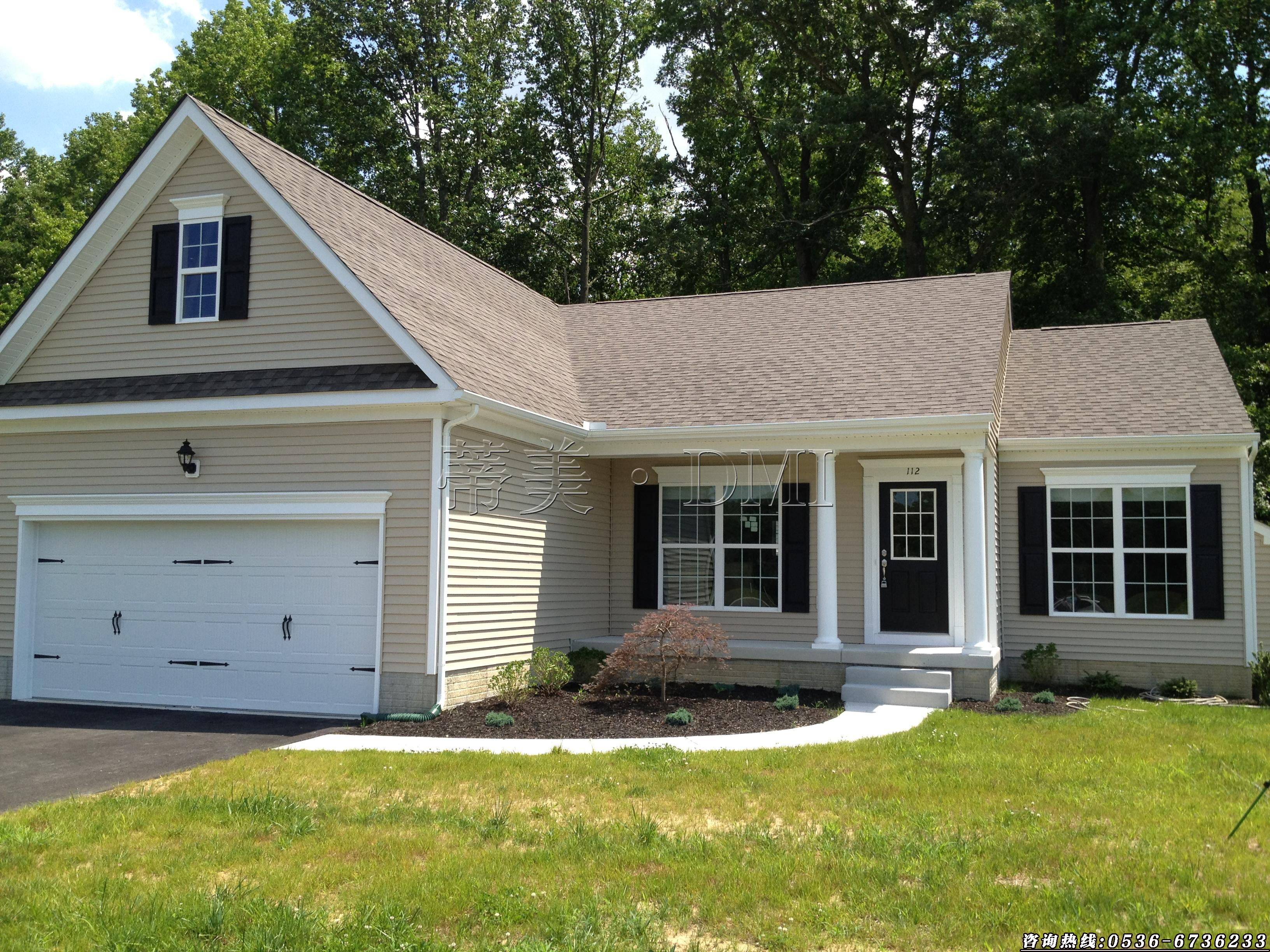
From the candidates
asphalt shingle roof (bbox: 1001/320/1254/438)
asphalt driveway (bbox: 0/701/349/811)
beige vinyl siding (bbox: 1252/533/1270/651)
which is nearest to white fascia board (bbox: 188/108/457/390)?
asphalt driveway (bbox: 0/701/349/811)

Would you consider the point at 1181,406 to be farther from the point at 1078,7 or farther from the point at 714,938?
the point at 1078,7

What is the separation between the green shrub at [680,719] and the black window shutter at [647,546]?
3.97 meters

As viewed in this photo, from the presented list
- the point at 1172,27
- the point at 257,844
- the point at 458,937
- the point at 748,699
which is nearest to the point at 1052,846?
the point at 458,937

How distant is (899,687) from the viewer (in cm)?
1208

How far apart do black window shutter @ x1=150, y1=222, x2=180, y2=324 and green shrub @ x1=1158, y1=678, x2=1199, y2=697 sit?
13.4 meters

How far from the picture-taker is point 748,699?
12.1m

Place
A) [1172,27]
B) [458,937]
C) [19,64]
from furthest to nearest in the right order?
[1172,27] → [19,64] → [458,937]

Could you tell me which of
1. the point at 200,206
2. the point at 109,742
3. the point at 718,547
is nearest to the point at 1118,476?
the point at 718,547

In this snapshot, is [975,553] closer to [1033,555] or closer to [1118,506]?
[1033,555]

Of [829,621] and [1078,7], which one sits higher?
[1078,7]

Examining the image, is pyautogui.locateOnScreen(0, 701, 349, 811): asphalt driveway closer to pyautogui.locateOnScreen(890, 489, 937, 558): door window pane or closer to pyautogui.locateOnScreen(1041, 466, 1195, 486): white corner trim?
pyautogui.locateOnScreen(890, 489, 937, 558): door window pane

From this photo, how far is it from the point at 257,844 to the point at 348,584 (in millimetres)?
5372

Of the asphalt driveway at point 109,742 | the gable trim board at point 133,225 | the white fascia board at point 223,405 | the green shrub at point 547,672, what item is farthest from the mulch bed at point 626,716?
the gable trim board at point 133,225

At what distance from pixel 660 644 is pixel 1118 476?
6.96m
